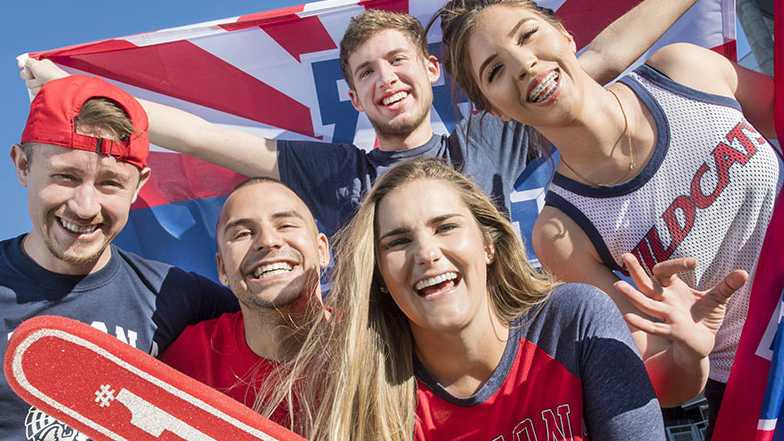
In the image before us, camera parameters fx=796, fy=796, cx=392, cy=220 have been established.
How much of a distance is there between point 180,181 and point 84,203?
5.56ft

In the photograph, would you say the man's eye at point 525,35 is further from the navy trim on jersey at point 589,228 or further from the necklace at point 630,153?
the navy trim on jersey at point 589,228

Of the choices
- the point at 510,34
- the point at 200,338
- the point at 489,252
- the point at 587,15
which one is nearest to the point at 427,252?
the point at 489,252

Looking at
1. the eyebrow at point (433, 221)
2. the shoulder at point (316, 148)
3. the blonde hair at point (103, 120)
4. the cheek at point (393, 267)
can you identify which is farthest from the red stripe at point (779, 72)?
the blonde hair at point (103, 120)

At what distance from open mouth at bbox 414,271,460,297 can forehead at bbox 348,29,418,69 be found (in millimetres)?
1696

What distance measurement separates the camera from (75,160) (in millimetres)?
3068

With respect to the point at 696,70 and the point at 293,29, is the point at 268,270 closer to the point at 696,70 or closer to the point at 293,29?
the point at 696,70

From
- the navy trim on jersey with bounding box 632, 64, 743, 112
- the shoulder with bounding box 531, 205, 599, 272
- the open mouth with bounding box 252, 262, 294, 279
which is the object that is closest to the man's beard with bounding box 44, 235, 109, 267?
the open mouth with bounding box 252, 262, 294, 279

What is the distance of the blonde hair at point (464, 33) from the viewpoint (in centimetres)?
311

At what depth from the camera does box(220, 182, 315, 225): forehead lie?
326cm

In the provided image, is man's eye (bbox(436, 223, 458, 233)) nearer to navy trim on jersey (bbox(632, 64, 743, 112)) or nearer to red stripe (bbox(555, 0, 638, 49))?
navy trim on jersey (bbox(632, 64, 743, 112))

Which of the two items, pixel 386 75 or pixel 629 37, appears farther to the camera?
pixel 386 75

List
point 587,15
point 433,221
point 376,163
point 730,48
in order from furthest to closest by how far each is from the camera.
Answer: point 587,15, point 730,48, point 376,163, point 433,221

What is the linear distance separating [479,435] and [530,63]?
51.9 inches

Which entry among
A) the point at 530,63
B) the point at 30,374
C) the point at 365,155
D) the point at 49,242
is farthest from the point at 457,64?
the point at 30,374
